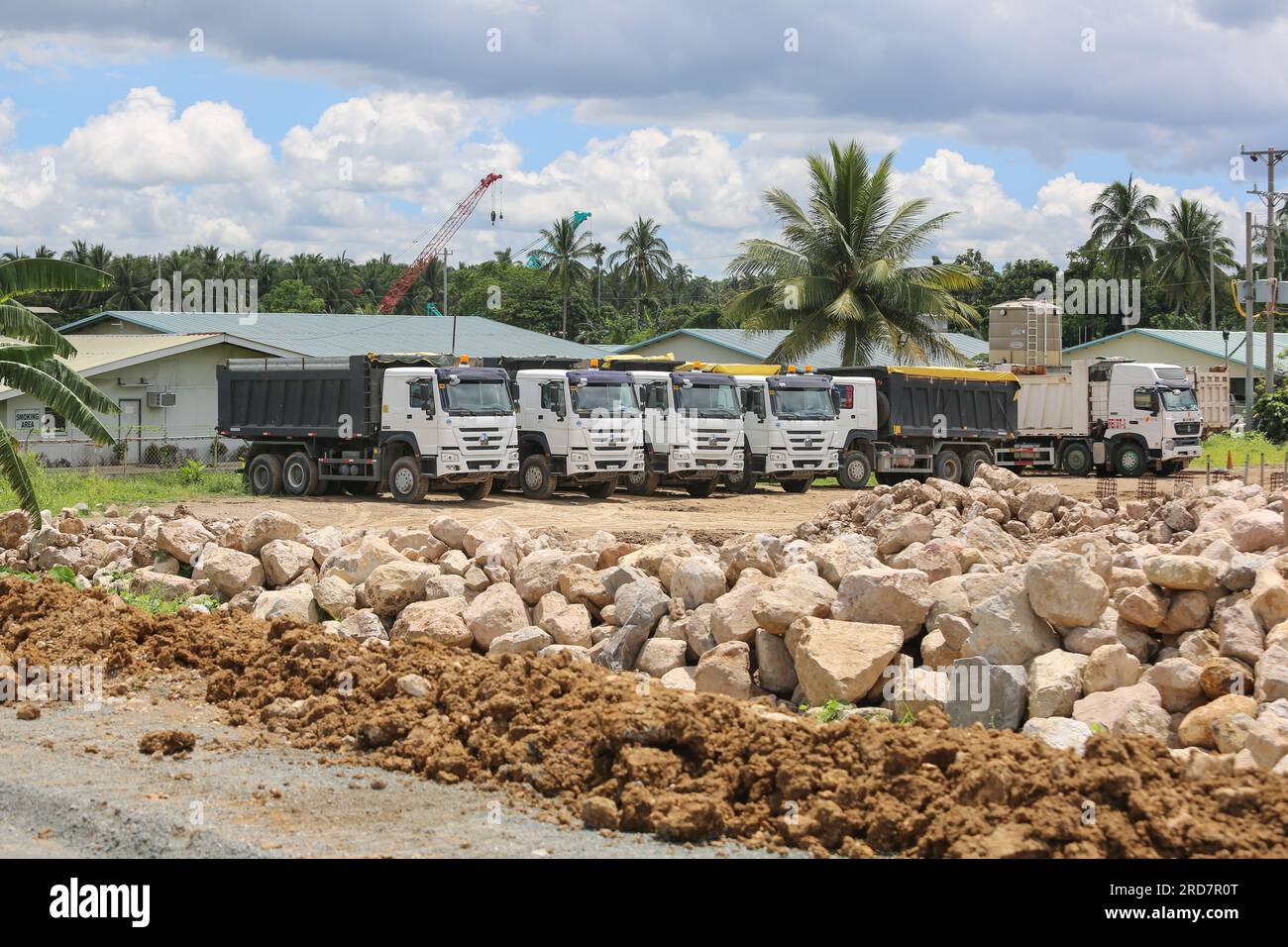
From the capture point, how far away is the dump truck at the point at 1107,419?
34.9 m

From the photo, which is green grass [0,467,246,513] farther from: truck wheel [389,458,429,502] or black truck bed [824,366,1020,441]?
black truck bed [824,366,1020,441]

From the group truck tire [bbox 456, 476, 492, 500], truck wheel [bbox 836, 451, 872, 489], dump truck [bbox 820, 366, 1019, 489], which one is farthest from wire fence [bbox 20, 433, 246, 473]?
dump truck [bbox 820, 366, 1019, 489]

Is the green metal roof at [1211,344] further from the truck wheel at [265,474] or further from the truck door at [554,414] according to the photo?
the truck wheel at [265,474]

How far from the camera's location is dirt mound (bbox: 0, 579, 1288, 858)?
5879 millimetres

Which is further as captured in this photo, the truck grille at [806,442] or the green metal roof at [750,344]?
the green metal roof at [750,344]

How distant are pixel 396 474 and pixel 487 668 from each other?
17013 mm

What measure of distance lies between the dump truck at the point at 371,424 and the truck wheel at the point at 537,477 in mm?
906

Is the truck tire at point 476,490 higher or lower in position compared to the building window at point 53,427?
lower

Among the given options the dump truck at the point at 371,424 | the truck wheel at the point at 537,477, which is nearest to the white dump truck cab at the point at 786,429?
the truck wheel at the point at 537,477

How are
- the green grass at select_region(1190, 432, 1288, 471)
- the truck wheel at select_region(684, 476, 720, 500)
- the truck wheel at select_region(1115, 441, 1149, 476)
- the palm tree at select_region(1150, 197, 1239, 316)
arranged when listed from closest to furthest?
the truck wheel at select_region(684, 476, 720, 500), the truck wheel at select_region(1115, 441, 1149, 476), the green grass at select_region(1190, 432, 1288, 471), the palm tree at select_region(1150, 197, 1239, 316)

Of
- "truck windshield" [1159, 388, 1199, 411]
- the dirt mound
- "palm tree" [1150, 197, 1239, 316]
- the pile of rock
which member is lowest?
the dirt mound

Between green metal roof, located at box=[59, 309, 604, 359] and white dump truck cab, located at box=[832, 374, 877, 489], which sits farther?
green metal roof, located at box=[59, 309, 604, 359]

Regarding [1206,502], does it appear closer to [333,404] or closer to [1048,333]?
[333,404]
